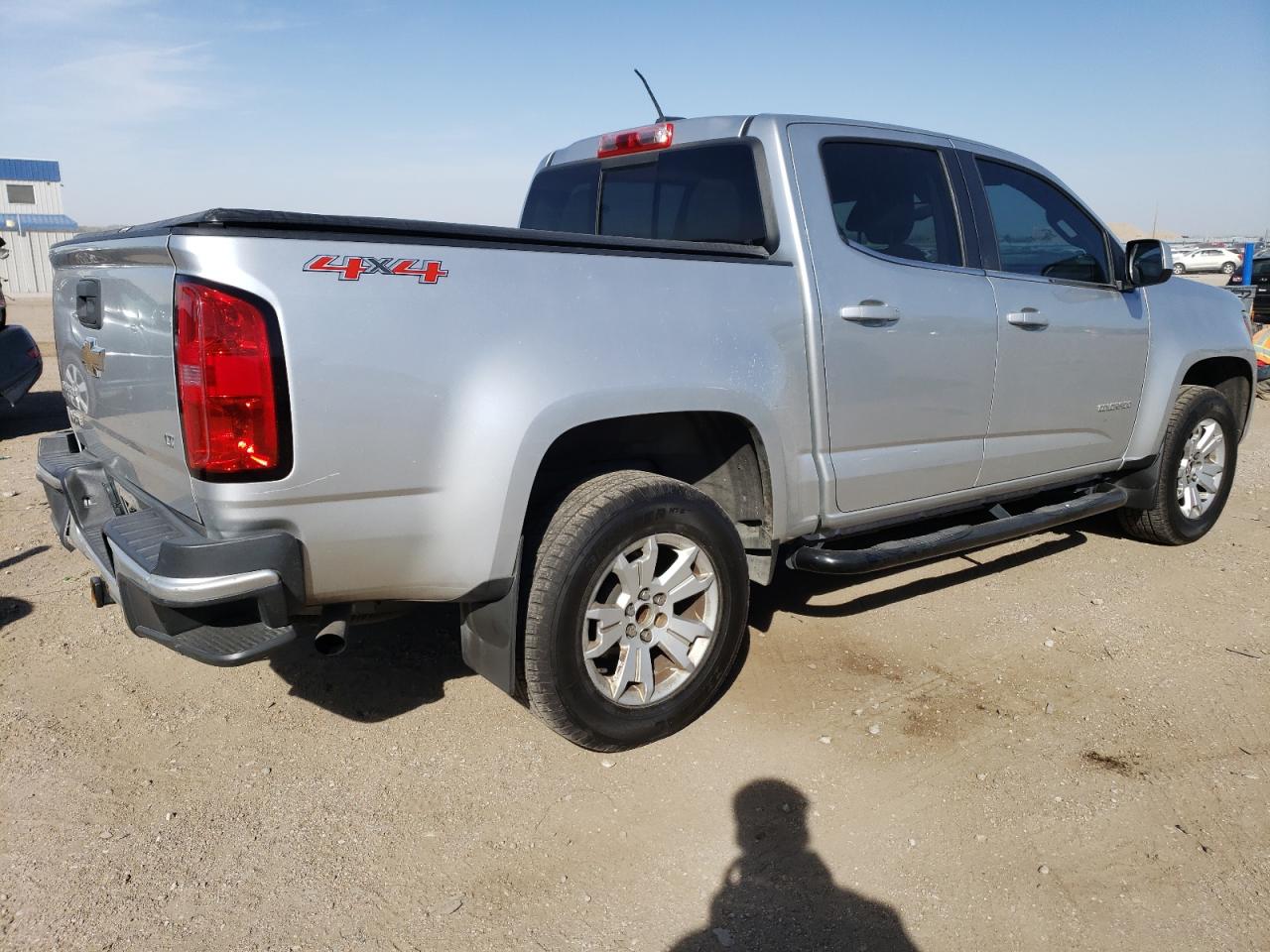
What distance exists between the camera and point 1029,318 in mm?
4055

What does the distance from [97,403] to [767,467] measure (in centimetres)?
218

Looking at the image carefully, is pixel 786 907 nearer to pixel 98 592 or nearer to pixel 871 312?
pixel 871 312

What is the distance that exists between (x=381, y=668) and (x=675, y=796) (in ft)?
4.50

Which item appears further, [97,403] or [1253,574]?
[1253,574]

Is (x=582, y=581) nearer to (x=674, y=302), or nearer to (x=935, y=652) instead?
(x=674, y=302)

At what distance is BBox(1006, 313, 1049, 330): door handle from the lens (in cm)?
399

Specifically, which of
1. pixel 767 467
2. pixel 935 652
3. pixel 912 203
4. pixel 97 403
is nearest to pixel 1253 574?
pixel 935 652

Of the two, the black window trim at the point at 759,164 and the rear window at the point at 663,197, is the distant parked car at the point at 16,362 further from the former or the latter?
the black window trim at the point at 759,164

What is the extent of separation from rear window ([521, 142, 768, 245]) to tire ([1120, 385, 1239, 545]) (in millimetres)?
2852

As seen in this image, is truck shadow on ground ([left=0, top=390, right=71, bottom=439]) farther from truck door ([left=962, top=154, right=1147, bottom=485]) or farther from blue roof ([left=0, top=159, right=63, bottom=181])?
blue roof ([left=0, top=159, right=63, bottom=181])

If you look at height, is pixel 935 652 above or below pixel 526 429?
below

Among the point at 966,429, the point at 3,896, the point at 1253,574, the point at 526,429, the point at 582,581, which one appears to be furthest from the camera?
the point at 1253,574

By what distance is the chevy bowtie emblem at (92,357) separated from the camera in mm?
2971

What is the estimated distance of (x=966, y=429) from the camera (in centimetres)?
392
